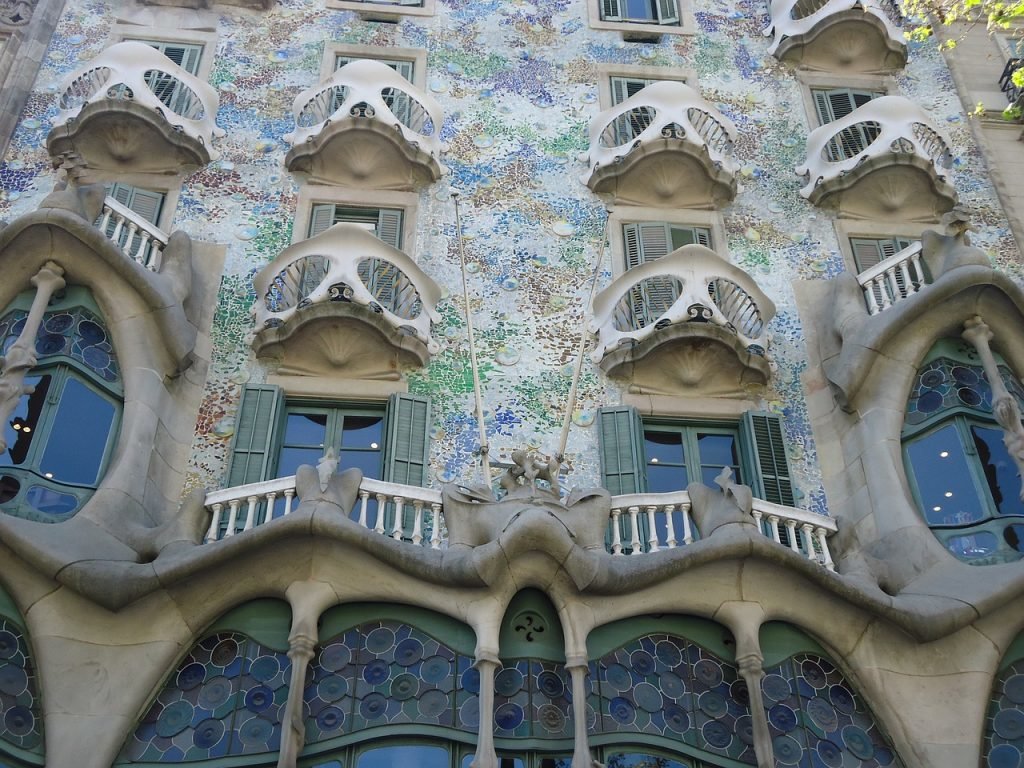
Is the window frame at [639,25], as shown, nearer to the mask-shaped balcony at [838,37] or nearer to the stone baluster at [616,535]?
the mask-shaped balcony at [838,37]

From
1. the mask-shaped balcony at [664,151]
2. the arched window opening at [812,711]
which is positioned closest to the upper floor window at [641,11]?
the mask-shaped balcony at [664,151]

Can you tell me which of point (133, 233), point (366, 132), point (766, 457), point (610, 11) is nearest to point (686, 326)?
point (766, 457)

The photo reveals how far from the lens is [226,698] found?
11023 millimetres

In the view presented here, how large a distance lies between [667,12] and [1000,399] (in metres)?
9.00

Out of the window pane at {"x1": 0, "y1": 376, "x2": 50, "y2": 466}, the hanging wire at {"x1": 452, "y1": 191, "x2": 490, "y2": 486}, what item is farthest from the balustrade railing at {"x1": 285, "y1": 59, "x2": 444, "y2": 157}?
the window pane at {"x1": 0, "y1": 376, "x2": 50, "y2": 466}

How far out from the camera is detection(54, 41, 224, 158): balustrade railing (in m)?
16.1

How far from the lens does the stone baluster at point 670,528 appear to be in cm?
1207

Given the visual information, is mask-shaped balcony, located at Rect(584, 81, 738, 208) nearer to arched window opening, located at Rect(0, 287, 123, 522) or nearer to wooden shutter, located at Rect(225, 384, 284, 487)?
wooden shutter, located at Rect(225, 384, 284, 487)

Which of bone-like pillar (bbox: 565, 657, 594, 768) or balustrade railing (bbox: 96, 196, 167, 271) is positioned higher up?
balustrade railing (bbox: 96, 196, 167, 271)

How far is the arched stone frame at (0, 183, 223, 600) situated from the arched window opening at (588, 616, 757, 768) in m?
4.09

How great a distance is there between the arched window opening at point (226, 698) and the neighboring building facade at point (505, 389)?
32mm

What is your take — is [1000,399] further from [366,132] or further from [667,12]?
[667,12]

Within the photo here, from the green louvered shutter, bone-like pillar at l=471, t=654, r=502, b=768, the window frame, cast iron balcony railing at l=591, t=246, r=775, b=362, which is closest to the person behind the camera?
bone-like pillar at l=471, t=654, r=502, b=768

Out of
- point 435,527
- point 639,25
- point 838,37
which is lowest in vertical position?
point 435,527
